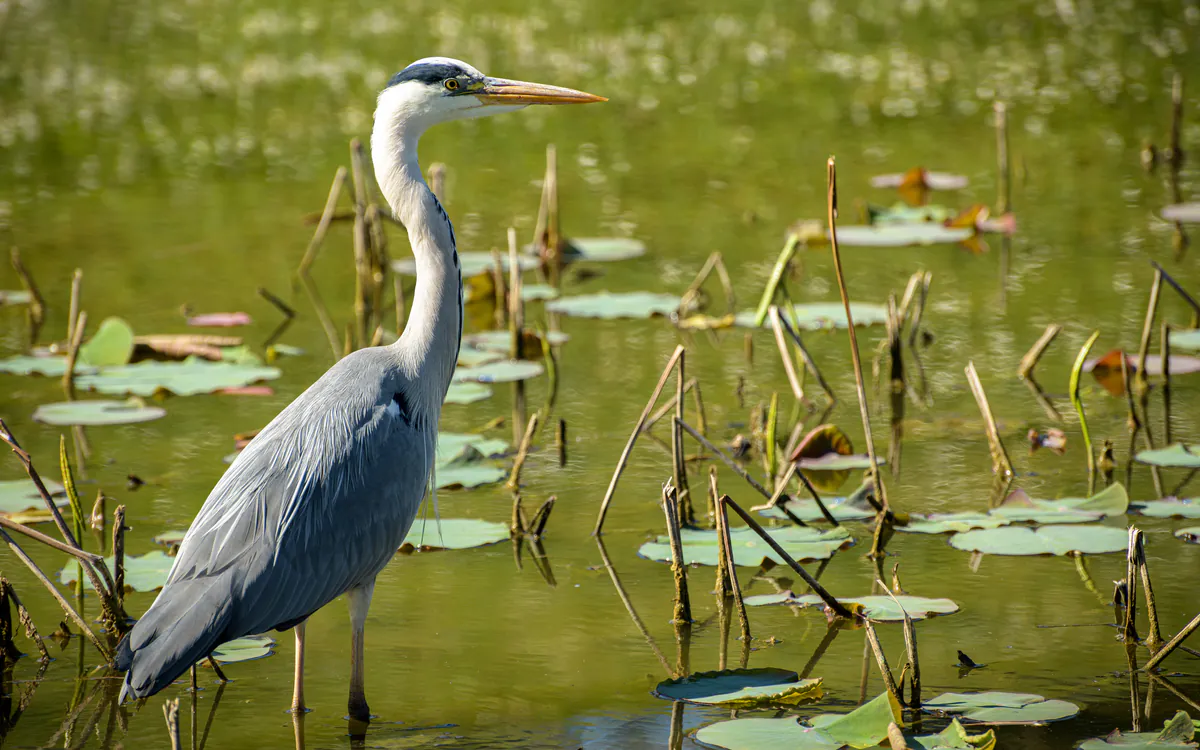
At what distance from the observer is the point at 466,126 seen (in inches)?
576

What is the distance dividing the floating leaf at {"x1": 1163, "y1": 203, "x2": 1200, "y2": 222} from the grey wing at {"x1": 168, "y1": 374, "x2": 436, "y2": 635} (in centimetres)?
666

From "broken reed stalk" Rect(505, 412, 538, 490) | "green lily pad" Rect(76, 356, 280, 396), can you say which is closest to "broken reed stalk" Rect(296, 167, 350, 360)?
"green lily pad" Rect(76, 356, 280, 396)

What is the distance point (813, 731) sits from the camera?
12.6 feet

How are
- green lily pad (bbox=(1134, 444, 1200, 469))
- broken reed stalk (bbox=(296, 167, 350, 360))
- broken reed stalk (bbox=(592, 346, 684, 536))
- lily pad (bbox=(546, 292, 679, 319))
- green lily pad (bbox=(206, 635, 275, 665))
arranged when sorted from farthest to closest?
broken reed stalk (bbox=(296, 167, 350, 360))
lily pad (bbox=(546, 292, 679, 319))
green lily pad (bbox=(1134, 444, 1200, 469))
broken reed stalk (bbox=(592, 346, 684, 536))
green lily pad (bbox=(206, 635, 275, 665))

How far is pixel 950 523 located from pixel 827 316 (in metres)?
2.70

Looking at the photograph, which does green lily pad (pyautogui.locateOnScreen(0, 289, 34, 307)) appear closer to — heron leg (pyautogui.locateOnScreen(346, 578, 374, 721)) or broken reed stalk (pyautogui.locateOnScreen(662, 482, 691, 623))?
heron leg (pyautogui.locateOnScreen(346, 578, 374, 721))

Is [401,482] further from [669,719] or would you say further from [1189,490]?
[1189,490]

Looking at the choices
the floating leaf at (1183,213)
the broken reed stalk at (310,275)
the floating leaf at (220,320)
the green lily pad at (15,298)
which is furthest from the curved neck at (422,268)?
the floating leaf at (1183,213)

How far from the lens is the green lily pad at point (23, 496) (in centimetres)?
564

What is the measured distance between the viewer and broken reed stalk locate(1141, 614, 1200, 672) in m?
3.97

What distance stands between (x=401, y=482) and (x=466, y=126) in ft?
34.6

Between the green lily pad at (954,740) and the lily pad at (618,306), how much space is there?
4589 mm

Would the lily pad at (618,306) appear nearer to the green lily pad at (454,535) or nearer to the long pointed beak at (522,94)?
the green lily pad at (454,535)

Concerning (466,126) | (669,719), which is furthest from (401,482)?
(466,126)
